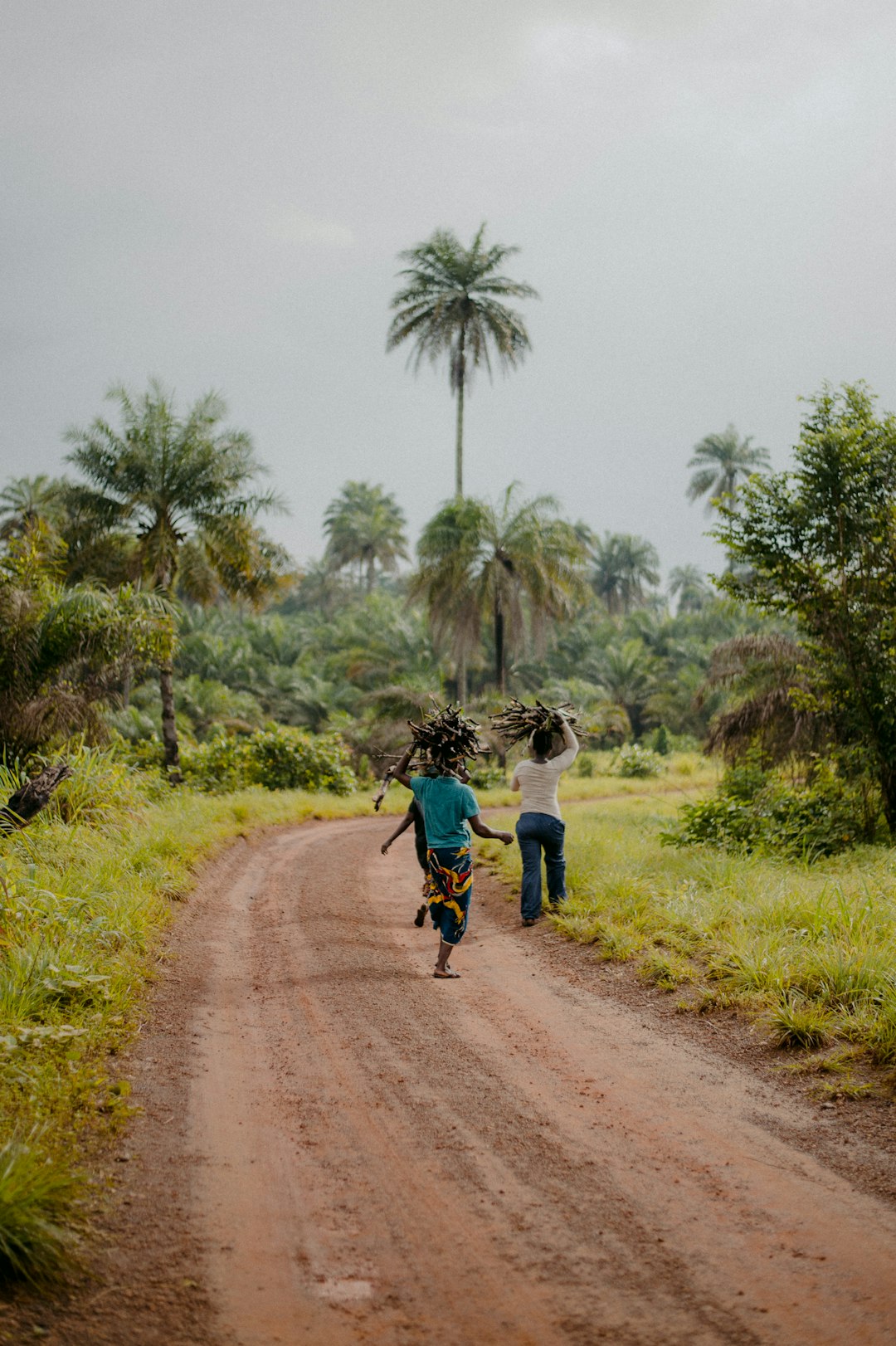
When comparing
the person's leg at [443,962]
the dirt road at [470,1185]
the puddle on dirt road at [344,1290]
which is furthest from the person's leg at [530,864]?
the puddle on dirt road at [344,1290]

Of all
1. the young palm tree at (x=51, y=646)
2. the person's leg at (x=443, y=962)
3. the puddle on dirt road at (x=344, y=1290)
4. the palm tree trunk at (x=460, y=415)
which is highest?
the palm tree trunk at (x=460, y=415)

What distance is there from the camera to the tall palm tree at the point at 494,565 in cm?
2822

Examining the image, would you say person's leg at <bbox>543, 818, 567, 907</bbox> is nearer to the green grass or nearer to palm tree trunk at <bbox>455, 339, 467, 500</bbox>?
the green grass

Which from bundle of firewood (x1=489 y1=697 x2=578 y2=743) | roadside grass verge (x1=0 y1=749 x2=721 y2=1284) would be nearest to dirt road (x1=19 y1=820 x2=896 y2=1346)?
roadside grass verge (x1=0 y1=749 x2=721 y2=1284)

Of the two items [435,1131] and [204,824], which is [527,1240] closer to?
[435,1131]

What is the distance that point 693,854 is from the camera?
10578 millimetres

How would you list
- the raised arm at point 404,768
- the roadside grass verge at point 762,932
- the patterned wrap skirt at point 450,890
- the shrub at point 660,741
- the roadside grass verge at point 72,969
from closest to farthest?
the roadside grass verge at point 72,969, the roadside grass verge at point 762,932, the patterned wrap skirt at point 450,890, the raised arm at point 404,768, the shrub at point 660,741

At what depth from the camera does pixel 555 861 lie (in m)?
8.61

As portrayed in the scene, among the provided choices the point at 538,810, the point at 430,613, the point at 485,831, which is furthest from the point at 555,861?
the point at 430,613

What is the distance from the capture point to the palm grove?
1152 centimetres

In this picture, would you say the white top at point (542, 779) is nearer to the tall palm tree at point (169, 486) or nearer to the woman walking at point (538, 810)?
the woman walking at point (538, 810)

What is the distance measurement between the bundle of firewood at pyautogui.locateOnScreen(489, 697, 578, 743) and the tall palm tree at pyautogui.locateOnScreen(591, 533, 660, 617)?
59.8m

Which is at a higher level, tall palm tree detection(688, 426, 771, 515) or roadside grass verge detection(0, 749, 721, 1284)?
tall palm tree detection(688, 426, 771, 515)

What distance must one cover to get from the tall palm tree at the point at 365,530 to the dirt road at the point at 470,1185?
5321cm
